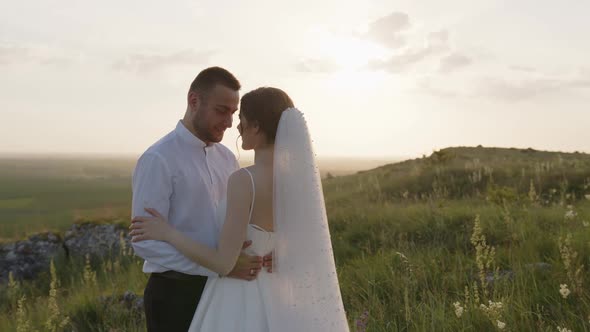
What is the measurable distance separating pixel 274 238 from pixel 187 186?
0.71 m

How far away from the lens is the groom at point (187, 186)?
314 centimetres

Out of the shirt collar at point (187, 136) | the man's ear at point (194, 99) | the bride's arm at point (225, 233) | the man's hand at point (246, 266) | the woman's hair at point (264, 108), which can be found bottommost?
the man's hand at point (246, 266)

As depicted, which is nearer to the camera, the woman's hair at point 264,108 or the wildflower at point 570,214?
the woman's hair at point 264,108

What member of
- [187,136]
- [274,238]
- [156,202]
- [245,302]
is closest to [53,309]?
[156,202]

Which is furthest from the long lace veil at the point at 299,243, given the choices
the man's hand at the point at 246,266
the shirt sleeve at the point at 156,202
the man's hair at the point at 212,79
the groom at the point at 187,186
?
the man's hair at the point at 212,79

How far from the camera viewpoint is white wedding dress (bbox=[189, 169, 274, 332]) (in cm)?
296

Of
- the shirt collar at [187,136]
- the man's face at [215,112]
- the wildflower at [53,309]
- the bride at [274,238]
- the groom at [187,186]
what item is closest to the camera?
the bride at [274,238]

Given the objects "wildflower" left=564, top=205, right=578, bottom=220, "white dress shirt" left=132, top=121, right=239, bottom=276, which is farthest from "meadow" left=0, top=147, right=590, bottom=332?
"white dress shirt" left=132, top=121, right=239, bottom=276

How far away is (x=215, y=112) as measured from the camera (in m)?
3.31

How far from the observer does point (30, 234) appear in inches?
412

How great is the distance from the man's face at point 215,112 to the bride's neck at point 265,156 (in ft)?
1.62

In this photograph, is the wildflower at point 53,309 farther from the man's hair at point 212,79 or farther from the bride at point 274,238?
the man's hair at point 212,79

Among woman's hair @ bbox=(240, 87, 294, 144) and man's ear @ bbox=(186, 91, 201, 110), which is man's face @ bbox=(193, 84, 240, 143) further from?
woman's hair @ bbox=(240, 87, 294, 144)

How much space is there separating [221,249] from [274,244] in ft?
1.13
